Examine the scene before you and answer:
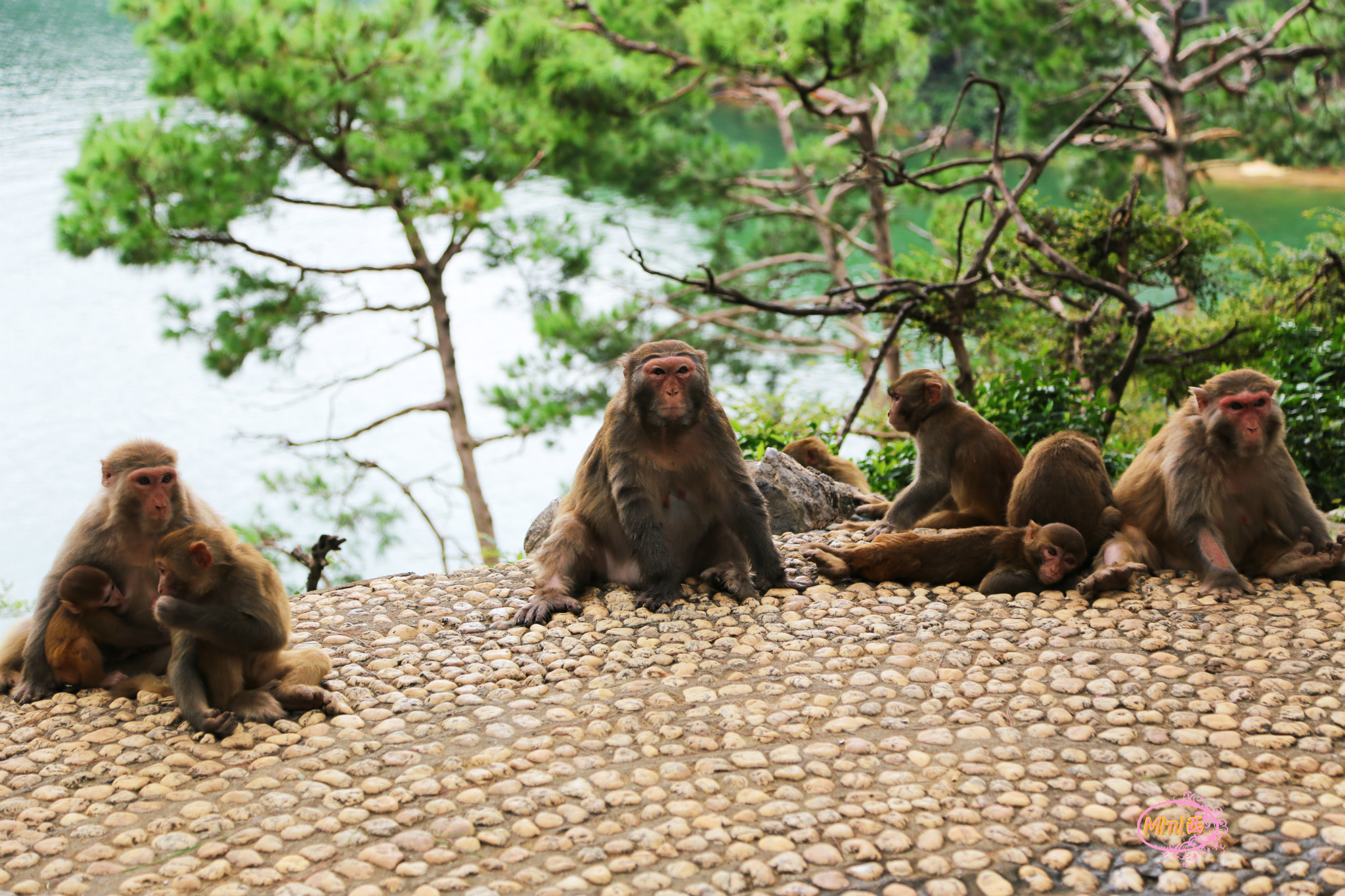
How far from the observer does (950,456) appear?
5320mm

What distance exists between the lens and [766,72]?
36.3 feet

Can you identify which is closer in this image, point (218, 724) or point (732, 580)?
point (218, 724)

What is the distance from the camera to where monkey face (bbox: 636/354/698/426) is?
4352mm

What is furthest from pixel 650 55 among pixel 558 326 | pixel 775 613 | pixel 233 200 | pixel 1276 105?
pixel 775 613

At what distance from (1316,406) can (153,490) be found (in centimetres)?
609

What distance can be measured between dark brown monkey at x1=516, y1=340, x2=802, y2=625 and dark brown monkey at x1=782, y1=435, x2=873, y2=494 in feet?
6.49

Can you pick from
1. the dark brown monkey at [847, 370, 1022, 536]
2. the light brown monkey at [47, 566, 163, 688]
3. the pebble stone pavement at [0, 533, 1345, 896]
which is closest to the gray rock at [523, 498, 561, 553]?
the pebble stone pavement at [0, 533, 1345, 896]

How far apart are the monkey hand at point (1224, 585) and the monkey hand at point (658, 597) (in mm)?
2189

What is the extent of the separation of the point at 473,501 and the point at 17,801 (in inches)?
318

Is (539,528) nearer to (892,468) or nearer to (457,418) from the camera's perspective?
(892,468)

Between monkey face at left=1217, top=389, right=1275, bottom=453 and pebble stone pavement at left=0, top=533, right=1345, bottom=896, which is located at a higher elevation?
monkey face at left=1217, top=389, right=1275, bottom=453

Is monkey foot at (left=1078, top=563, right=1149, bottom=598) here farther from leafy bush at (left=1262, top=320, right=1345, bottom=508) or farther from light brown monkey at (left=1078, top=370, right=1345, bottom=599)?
leafy bush at (left=1262, top=320, right=1345, bottom=508)

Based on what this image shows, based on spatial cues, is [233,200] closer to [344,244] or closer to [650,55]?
[650,55]

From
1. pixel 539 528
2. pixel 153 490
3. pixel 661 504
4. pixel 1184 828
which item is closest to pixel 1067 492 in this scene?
pixel 661 504
